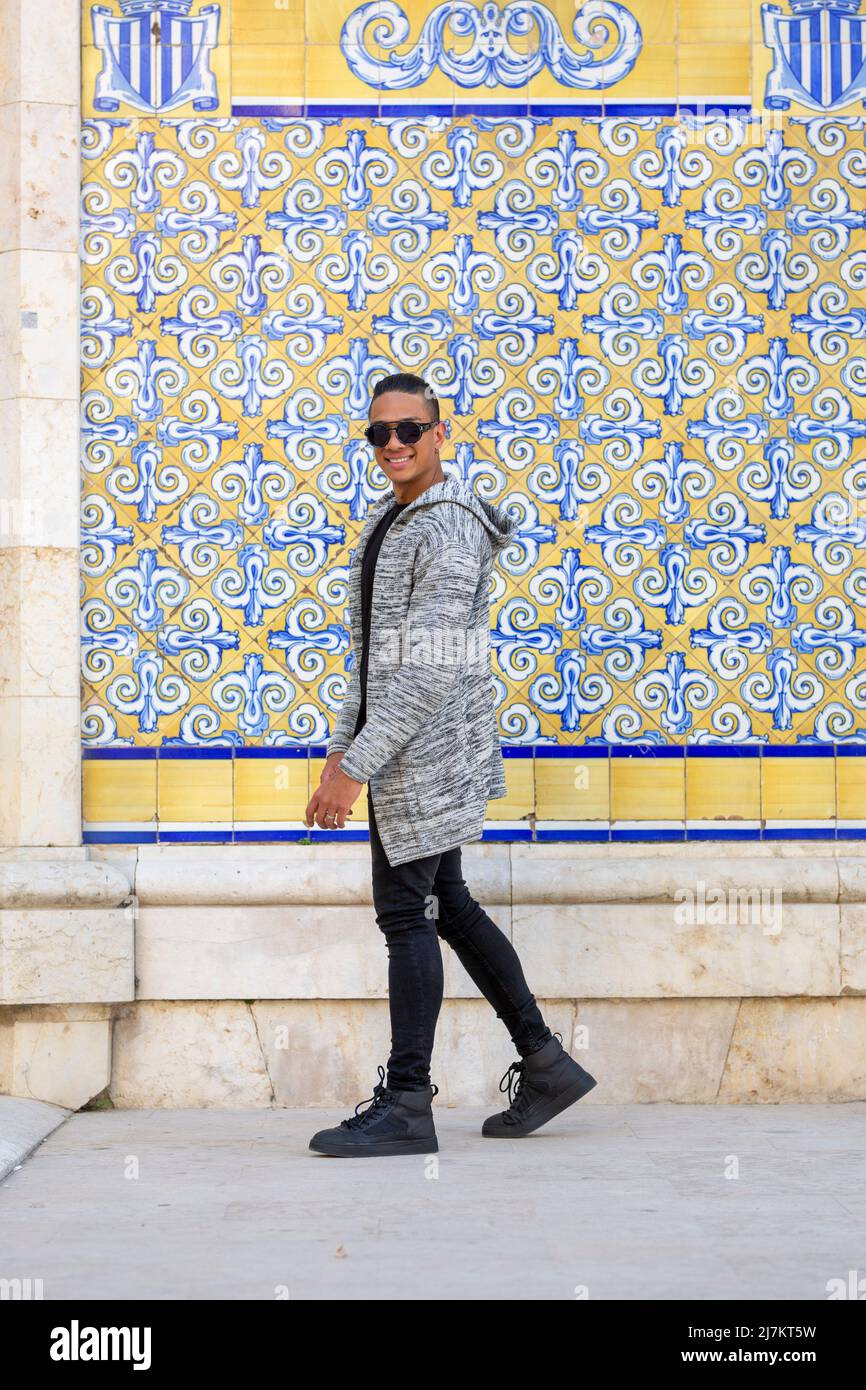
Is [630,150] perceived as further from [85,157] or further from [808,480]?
[85,157]

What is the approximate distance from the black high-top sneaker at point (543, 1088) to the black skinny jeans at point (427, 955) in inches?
1.4

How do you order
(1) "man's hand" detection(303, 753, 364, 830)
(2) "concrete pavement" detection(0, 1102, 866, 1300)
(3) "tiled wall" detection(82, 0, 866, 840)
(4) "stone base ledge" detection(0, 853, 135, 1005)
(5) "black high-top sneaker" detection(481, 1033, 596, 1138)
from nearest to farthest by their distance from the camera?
1. (2) "concrete pavement" detection(0, 1102, 866, 1300)
2. (1) "man's hand" detection(303, 753, 364, 830)
3. (5) "black high-top sneaker" detection(481, 1033, 596, 1138)
4. (4) "stone base ledge" detection(0, 853, 135, 1005)
5. (3) "tiled wall" detection(82, 0, 866, 840)

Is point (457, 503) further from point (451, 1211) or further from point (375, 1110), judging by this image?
point (451, 1211)

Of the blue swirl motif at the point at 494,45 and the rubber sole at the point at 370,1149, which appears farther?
the blue swirl motif at the point at 494,45

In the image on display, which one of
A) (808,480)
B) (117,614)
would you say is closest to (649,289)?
(808,480)

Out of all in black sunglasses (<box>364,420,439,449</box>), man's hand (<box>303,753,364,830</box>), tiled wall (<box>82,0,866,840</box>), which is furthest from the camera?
tiled wall (<box>82,0,866,840</box>)

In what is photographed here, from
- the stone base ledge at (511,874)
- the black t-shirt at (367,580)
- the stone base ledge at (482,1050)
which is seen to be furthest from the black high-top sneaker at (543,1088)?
the black t-shirt at (367,580)

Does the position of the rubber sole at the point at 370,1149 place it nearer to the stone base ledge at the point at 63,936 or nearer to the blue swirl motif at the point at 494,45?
the stone base ledge at the point at 63,936

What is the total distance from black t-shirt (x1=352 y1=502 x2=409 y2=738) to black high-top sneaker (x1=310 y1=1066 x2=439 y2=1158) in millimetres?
852

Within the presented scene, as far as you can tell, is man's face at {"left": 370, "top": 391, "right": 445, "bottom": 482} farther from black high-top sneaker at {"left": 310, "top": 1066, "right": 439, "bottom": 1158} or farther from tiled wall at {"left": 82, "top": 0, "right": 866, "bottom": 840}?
black high-top sneaker at {"left": 310, "top": 1066, "right": 439, "bottom": 1158}

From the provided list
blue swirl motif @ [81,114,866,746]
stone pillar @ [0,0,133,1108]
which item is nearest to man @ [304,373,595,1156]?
blue swirl motif @ [81,114,866,746]

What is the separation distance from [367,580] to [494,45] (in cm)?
180

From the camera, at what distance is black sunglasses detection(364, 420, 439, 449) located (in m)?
4.08

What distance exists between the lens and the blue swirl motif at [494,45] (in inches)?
197
